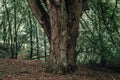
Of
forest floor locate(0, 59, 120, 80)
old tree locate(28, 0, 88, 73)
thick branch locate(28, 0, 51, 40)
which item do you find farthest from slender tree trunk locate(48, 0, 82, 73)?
thick branch locate(28, 0, 51, 40)

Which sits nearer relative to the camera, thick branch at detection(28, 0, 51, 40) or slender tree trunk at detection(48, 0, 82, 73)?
slender tree trunk at detection(48, 0, 82, 73)

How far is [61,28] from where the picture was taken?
27.9 ft

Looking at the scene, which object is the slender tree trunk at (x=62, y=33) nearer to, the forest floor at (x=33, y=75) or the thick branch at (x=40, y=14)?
the forest floor at (x=33, y=75)

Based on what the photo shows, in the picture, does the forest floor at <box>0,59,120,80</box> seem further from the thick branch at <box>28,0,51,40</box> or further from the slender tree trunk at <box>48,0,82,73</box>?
the thick branch at <box>28,0,51,40</box>

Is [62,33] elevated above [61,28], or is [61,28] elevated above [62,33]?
[61,28]

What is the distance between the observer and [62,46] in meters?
8.55

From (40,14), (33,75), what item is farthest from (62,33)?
(33,75)

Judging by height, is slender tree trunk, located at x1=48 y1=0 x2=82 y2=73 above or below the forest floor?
above

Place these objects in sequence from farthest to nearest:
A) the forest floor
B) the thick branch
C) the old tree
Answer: the thick branch → the old tree → the forest floor

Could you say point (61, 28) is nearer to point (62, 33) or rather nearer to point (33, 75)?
point (62, 33)

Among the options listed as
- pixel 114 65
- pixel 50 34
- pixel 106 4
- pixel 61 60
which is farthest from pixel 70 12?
pixel 106 4

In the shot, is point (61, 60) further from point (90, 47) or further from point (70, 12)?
point (90, 47)

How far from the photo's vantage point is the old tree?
27.6 feet

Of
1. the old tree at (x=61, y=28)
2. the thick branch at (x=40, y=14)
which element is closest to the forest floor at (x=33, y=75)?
the old tree at (x=61, y=28)
